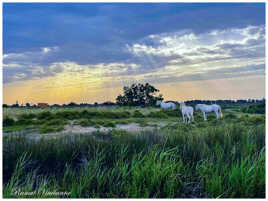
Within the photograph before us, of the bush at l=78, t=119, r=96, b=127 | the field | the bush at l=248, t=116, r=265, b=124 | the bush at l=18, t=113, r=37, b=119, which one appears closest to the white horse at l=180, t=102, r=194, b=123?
the bush at l=248, t=116, r=265, b=124

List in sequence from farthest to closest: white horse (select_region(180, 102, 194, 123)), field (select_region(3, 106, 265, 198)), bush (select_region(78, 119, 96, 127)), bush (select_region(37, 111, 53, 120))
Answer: white horse (select_region(180, 102, 194, 123))
bush (select_region(37, 111, 53, 120))
bush (select_region(78, 119, 96, 127))
field (select_region(3, 106, 265, 198))

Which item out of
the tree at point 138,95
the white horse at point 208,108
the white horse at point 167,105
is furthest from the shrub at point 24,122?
the white horse at point 208,108

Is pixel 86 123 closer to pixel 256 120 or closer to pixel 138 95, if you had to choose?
pixel 138 95

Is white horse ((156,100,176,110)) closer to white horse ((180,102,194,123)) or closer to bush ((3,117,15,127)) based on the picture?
white horse ((180,102,194,123))

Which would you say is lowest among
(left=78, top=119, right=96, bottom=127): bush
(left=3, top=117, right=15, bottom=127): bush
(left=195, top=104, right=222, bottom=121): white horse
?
(left=78, top=119, right=96, bottom=127): bush

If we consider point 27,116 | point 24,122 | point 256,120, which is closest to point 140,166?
point 256,120

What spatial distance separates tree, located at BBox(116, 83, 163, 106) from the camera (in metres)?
7.51

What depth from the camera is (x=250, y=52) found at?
5426 mm

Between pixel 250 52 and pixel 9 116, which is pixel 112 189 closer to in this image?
pixel 250 52

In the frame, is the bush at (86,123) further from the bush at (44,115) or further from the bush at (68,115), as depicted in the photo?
the bush at (44,115)

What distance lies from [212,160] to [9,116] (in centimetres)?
735

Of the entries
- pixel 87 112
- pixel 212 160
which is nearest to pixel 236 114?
pixel 87 112

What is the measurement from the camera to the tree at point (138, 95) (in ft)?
24.6

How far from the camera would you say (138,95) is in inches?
311
